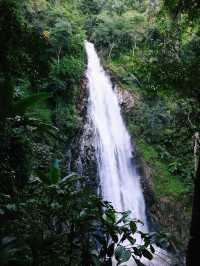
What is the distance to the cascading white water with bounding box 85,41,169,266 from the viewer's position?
14.5m

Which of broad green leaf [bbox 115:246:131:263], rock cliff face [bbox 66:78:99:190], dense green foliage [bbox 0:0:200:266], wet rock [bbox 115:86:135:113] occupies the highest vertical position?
wet rock [bbox 115:86:135:113]

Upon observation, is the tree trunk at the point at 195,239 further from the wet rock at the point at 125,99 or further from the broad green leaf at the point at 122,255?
the wet rock at the point at 125,99

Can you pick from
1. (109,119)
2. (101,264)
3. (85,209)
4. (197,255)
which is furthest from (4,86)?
(109,119)

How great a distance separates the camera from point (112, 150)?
16.1 meters

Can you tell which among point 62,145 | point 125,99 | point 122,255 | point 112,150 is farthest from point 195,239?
point 125,99

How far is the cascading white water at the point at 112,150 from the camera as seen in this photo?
1450 centimetres

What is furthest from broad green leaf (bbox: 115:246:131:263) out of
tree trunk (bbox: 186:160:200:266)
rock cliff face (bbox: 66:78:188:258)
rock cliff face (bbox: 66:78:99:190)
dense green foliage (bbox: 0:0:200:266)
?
rock cliff face (bbox: 66:78:188:258)

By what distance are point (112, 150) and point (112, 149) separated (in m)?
0.06

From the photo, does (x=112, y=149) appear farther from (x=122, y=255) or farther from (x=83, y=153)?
(x=122, y=255)

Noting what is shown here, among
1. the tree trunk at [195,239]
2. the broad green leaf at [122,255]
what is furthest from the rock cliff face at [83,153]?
the broad green leaf at [122,255]

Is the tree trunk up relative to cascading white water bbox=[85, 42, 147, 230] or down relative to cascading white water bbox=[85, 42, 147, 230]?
down

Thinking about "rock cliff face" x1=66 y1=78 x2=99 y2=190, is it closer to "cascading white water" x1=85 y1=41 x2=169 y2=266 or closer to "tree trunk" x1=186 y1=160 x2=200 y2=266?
"cascading white water" x1=85 y1=41 x2=169 y2=266

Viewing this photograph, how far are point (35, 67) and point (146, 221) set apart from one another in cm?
→ 1066

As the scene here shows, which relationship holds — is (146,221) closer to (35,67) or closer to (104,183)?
(104,183)
